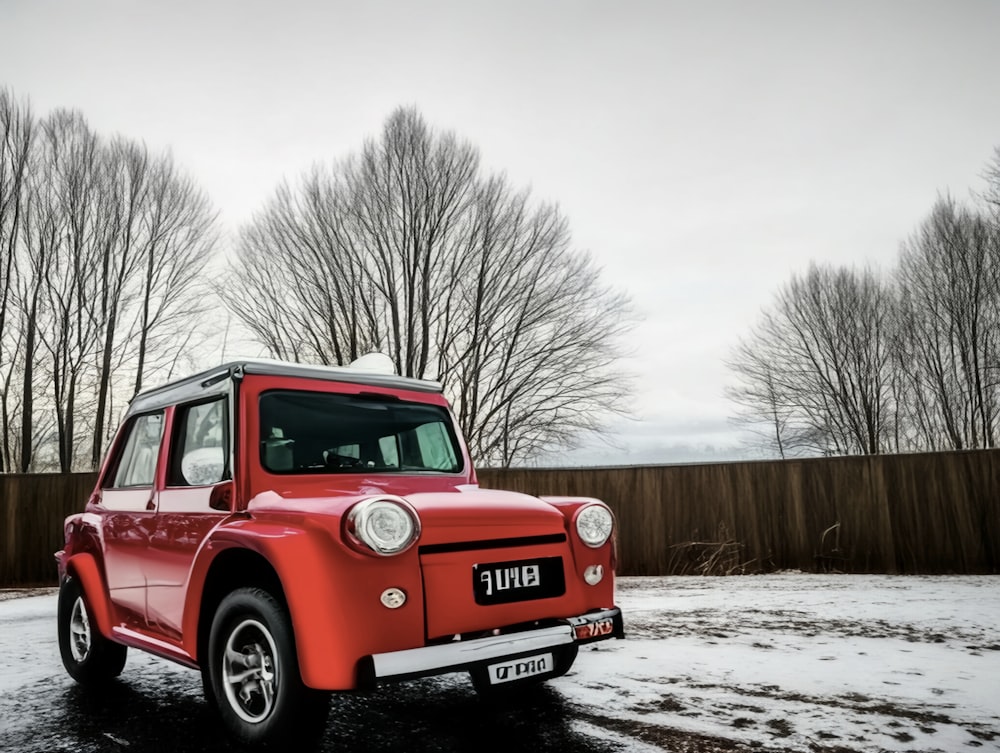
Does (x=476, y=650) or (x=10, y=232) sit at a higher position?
(x=10, y=232)

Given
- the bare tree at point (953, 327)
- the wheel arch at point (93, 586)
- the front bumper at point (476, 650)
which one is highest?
the bare tree at point (953, 327)

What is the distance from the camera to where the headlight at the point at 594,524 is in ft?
12.5

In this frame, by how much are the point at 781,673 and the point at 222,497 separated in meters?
3.84

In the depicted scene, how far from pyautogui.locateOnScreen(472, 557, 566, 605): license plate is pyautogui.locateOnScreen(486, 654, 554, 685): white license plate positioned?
0.28 m

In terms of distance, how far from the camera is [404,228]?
19.0 meters

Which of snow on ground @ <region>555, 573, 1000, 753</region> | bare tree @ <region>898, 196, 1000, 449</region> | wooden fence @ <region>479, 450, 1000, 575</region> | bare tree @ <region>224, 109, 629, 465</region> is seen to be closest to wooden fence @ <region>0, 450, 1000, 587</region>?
wooden fence @ <region>479, 450, 1000, 575</region>

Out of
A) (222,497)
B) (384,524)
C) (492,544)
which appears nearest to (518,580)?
(492,544)

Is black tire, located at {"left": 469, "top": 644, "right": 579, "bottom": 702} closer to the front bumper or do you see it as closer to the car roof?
the front bumper

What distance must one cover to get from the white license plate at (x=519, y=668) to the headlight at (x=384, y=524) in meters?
0.71

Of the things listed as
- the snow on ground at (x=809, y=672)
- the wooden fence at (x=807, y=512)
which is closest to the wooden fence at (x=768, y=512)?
the wooden fence at (x=807, y=512)

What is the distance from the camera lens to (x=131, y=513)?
177 inches

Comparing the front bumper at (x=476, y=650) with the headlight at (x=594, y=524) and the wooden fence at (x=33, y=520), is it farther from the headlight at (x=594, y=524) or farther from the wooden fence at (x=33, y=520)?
the wooden fence at (x=33, y=520)

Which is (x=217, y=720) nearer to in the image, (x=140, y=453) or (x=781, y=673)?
(x=140, y=453)

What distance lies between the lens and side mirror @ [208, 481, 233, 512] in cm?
366
